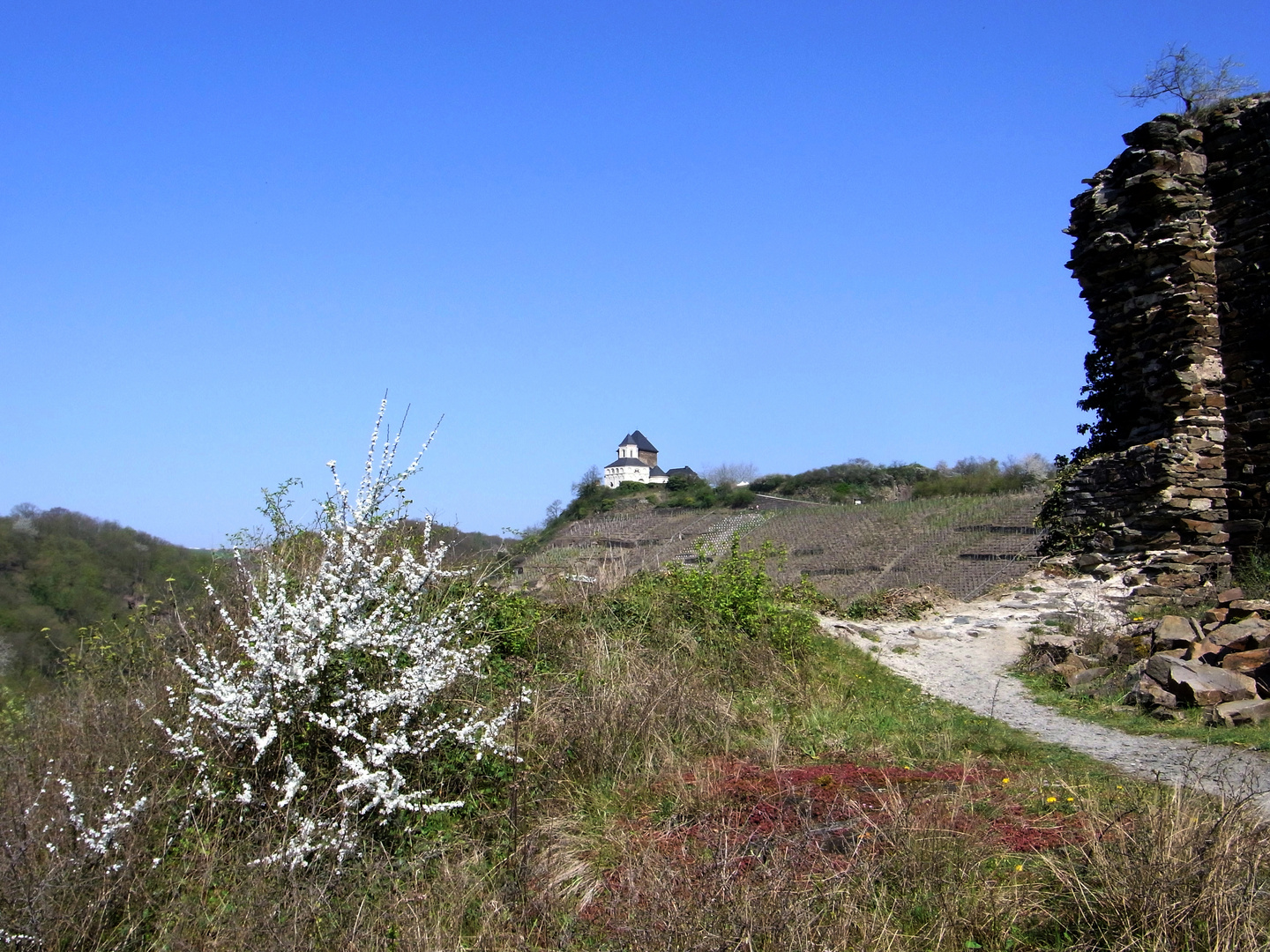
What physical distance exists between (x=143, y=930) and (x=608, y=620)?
15.8 feet

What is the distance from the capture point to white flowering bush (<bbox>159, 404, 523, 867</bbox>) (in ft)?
13.4

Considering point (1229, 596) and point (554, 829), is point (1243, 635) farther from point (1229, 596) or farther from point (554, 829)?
point (554, 829)

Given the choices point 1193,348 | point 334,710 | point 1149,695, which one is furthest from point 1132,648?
point 334,710

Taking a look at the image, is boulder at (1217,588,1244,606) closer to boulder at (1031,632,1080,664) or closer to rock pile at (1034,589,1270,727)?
rock pile at (1034,589,1270,727)

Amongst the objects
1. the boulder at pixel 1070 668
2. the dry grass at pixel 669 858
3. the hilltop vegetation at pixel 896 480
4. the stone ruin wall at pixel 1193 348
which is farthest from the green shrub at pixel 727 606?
the hilltop vegetation at pixel 896 480

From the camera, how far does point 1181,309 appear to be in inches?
433

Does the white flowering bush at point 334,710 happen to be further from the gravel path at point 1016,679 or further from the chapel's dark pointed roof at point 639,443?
the chapel's dark pointed roof at point 639,443

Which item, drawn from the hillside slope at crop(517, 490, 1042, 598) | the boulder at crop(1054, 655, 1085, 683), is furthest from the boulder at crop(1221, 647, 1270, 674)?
the hillside slope at crop(517, 490, 1042, 598)

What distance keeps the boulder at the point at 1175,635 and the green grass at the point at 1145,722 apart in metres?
0.85

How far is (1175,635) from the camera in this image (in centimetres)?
773

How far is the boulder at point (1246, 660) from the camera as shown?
6711 millimetres

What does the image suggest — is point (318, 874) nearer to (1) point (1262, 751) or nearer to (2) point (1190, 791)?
(2) point (1190, 791)

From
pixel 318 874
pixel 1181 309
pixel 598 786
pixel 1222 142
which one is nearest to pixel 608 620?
pixel 598 786

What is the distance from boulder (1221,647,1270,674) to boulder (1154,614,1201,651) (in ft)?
1.78
